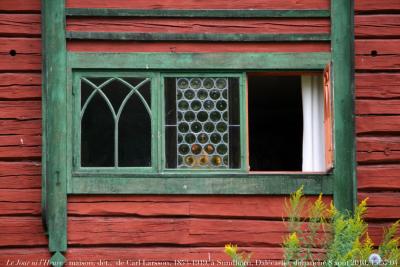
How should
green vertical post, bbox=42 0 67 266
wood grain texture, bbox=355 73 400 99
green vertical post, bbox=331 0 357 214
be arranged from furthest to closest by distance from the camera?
wood grain texture, bbox=355 73 400 99 → green vertical post, bbox=331 0 357 214 → green vertical post, bbox=42 0 67 266

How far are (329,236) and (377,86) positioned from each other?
4.29 ft

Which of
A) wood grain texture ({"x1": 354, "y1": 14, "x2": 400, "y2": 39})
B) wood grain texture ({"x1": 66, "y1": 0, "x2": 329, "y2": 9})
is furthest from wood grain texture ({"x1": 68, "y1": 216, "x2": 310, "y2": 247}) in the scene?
wood grain texture ({"x1": 354, "y1": 14, "x2": 400, "y2": 39})

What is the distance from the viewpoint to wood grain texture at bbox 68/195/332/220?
7992mm

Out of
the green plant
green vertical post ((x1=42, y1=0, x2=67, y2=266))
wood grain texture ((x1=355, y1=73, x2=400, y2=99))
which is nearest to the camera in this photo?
the green plant

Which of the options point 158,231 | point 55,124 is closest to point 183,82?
point 55,124

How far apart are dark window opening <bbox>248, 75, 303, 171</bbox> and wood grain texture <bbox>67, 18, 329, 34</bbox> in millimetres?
659

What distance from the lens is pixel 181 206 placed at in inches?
315

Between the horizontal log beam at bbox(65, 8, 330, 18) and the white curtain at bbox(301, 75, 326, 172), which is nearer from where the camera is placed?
the horizontal log beam at bbox(65, 8, 330, 18)

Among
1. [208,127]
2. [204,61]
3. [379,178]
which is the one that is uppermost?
[204,61]

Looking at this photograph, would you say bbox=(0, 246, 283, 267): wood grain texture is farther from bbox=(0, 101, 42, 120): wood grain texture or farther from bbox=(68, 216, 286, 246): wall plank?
bbox=(0, 101, 42, 120): wood grain texture

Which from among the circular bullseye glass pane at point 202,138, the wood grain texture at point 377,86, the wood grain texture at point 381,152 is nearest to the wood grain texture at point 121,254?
the circular bullseye glass pane at point 202,138

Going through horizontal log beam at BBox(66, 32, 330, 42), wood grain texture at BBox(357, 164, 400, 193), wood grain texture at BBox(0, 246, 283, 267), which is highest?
horizontal log beam at BBox(66, 32, 330, 42)

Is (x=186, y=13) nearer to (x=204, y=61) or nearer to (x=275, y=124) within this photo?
(x=204, y=61)

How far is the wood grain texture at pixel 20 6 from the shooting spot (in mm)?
8203
